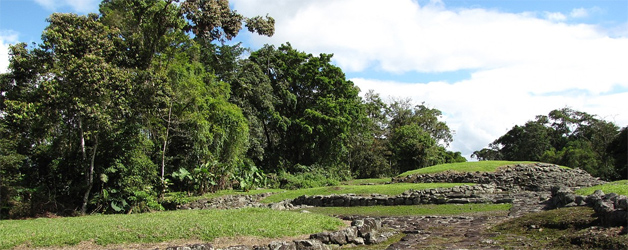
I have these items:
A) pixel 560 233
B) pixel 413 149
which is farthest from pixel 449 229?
pixel 413 149

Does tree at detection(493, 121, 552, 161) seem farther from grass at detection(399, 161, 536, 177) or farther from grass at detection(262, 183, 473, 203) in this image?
grass at detection(262, 183, 473, 203)

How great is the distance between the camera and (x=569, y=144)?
1881 inches

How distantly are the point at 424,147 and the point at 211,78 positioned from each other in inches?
1016

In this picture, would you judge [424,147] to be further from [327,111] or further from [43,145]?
[43,145]

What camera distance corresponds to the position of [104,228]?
1035 centimetres

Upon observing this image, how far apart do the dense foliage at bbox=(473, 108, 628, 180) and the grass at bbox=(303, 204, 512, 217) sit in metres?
25.4

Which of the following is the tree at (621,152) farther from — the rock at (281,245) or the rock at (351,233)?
the rock at (281,245)

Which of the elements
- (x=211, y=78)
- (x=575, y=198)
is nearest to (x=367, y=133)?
(x=211, y=78)

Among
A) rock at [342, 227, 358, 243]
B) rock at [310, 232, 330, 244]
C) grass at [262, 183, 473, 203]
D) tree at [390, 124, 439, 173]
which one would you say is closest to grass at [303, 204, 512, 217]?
grass at [262, 183, 473, 203]

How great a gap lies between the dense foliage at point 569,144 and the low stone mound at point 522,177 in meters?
9.12

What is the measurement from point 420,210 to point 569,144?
4110 centimetres

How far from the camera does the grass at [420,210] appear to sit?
15.5m

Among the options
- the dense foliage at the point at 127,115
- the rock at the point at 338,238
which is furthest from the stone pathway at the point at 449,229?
the dense foliage at the point at 127,115

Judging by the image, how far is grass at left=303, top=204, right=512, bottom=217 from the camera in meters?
15.5
